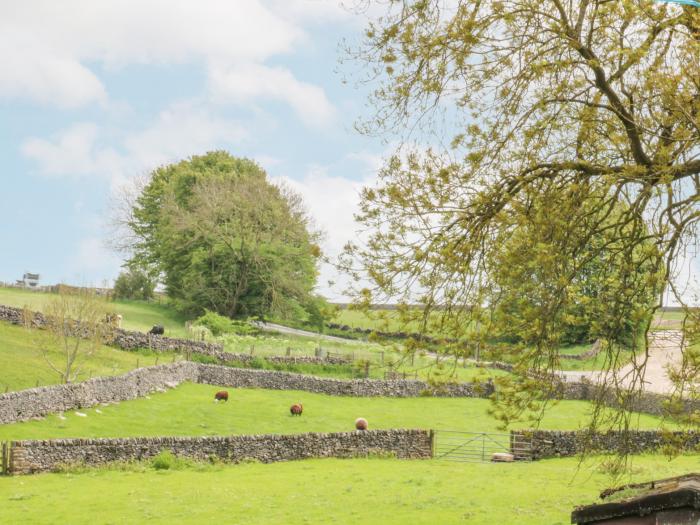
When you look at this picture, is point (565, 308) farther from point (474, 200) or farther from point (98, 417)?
point (98, 417)

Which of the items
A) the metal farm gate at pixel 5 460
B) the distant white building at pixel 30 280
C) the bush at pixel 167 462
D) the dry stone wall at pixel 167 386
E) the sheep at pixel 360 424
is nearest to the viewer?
the metal farm gate at pixel 5 460

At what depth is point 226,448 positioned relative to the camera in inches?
1143

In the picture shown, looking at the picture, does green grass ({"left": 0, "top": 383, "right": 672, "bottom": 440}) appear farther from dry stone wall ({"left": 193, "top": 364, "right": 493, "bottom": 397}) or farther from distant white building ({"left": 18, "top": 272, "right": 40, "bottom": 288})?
distant white building ({"left": 18, "top": 272, "right": 40, "bottom": 288})

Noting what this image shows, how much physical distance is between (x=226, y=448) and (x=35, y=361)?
561 inches

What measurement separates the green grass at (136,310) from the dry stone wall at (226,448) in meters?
23.7

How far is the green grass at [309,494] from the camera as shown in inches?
798

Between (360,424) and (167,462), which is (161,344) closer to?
(360,424)

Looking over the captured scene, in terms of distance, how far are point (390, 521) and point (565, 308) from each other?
935cm

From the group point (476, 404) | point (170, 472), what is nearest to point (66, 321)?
point (170, 472)

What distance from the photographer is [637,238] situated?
12680 millimetres

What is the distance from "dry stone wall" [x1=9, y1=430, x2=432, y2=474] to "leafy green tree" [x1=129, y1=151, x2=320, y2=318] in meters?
30.1

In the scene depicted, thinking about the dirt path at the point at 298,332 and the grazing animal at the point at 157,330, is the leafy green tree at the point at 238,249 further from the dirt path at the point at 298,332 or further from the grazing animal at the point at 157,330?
the grazing animal at the point at 157,330

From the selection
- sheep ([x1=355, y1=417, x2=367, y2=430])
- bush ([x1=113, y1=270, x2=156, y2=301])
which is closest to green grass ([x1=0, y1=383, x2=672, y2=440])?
sheep ([x1=355, y1=417, x2=367, y2=430])

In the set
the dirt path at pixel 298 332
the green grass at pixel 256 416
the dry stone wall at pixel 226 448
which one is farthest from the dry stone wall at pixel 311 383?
the dirt path at pixel 298 332
